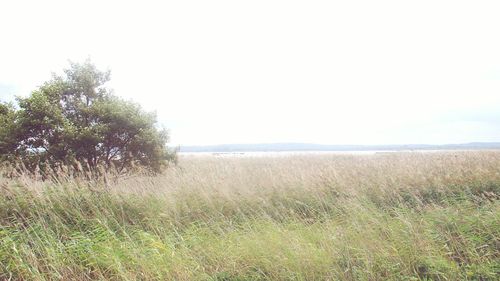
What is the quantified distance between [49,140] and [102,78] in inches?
110

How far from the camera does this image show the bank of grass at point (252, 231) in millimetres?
4016

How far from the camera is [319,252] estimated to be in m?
4.27

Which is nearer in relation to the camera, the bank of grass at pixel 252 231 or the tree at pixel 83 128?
the bank of grass at pixel 252 231

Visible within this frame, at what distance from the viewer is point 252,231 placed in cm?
517

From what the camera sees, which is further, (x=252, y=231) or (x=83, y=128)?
(x=83, y=128)

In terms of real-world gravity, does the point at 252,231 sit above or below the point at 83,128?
below

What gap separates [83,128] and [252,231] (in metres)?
7.22

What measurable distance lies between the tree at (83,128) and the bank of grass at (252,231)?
268 cm

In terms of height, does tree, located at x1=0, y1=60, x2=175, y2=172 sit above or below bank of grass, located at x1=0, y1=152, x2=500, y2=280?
above

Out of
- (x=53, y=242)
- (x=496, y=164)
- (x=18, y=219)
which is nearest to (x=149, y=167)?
(x=18, y=219)

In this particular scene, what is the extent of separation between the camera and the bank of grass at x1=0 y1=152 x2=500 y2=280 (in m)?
4.02

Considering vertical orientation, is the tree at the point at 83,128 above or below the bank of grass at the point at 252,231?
above

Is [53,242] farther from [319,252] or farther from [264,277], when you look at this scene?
[319,252]

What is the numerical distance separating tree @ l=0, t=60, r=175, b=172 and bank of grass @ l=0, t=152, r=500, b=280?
2.68 m
